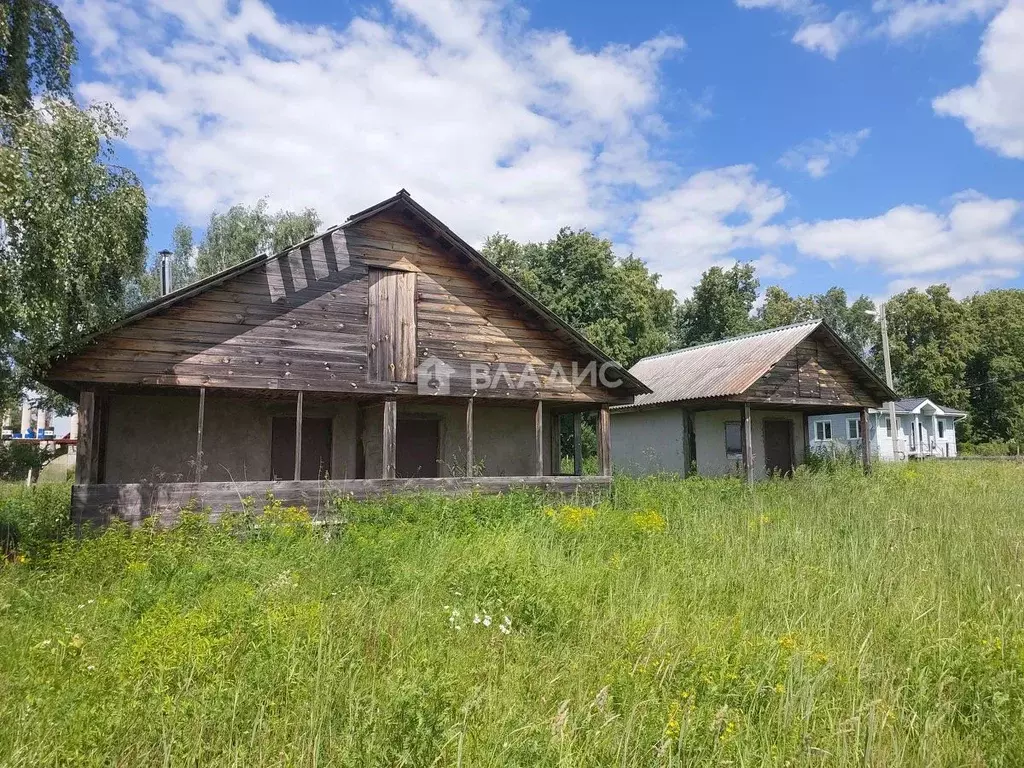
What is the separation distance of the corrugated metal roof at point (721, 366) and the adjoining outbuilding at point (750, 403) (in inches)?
2.0

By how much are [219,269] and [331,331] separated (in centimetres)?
2390

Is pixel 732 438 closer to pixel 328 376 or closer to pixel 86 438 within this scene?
pixel 328 376

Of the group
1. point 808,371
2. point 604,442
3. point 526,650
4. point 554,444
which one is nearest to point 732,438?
point 808,371

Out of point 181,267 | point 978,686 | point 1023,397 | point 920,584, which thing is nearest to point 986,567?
point 920,584

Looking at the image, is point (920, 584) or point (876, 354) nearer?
point (920, 584)

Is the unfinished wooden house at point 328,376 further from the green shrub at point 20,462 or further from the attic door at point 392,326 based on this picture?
the green shrub at point 20,462

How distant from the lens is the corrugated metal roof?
1912cm

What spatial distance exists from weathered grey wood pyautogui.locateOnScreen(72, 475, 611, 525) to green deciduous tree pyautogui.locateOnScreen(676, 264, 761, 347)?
3363 cm

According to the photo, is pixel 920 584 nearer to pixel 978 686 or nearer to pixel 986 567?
pixel 986 567

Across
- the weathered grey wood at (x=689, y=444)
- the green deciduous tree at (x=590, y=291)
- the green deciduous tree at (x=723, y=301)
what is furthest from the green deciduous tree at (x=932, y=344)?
the weathered grey wood at (x=689, y=444)

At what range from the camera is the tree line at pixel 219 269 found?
798 centimetres

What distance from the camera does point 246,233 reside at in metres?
34.4

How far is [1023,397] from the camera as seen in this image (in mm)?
49750

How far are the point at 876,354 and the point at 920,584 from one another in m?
64.3
